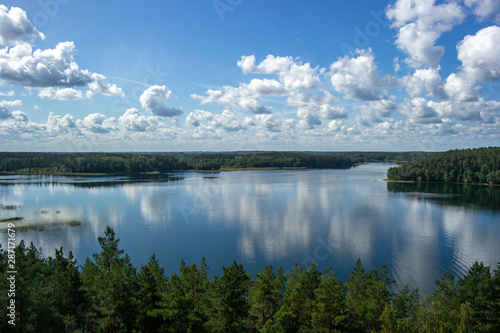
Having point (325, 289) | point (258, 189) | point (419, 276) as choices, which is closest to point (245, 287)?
point (325, 289)

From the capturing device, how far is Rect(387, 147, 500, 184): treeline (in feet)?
267

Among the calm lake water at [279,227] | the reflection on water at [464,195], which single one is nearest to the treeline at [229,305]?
the calm lake water at [279,227]

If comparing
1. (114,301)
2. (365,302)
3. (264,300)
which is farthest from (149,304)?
(365,302)

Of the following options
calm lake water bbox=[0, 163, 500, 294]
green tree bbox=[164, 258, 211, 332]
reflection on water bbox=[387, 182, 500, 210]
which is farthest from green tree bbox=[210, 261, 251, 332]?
reflection on water bbox=[387, 182, 500, 210]

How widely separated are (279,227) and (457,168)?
69522 mm

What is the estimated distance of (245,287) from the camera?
15102mm

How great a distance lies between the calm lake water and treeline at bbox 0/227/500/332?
7.97 metres

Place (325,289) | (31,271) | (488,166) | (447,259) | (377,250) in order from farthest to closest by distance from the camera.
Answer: (488,166)
(377,250)
(447,259)
(31,271)
(325,289)

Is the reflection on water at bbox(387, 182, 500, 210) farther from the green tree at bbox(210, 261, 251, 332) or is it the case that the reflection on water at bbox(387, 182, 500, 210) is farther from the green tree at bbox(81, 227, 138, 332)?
the green tree at bbox(81, 227, 138, 332)

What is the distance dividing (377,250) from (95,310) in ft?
76.2

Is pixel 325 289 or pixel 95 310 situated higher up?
pixel 325 289

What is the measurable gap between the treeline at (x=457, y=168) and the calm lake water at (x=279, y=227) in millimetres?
17882

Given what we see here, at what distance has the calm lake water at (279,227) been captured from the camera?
90.1 feet

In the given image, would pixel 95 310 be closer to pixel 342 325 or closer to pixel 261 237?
pixel 342 325
